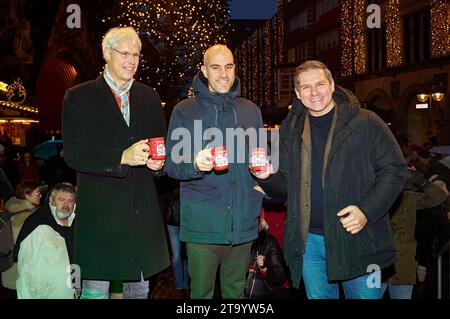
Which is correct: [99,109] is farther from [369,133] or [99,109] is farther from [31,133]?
[31,133]

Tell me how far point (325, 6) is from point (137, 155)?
161ft

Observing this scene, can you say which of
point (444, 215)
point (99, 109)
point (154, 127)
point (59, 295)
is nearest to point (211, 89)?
point (154, 127)

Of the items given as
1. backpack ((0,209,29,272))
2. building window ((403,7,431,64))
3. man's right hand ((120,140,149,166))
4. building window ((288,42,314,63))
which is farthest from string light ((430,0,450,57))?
building window ((288,42,314,63))

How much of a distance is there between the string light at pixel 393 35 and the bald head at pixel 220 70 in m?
29.9

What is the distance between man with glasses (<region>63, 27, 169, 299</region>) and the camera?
15.6 ft

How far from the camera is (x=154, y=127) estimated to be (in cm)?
504

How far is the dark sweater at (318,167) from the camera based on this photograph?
4.83 m

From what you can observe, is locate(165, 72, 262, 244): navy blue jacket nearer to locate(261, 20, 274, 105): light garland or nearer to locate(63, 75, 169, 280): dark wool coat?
locate(63, 75, 169, 280): dark wool coat

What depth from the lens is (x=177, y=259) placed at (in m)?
10.2

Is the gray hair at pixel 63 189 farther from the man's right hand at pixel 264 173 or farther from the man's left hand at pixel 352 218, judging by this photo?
the man's left hand at pixel 352 218

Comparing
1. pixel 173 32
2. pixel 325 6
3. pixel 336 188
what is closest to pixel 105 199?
pixel 336 188

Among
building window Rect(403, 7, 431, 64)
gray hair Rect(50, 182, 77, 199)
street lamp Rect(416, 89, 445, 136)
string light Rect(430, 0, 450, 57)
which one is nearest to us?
gray hair Rect(50, 182, 77, 199)

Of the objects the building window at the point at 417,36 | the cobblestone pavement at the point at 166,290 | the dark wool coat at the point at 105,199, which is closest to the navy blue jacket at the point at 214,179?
the dark wool coat at the point at 105,199

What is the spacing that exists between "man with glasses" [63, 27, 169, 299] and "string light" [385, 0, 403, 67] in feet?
99.7
